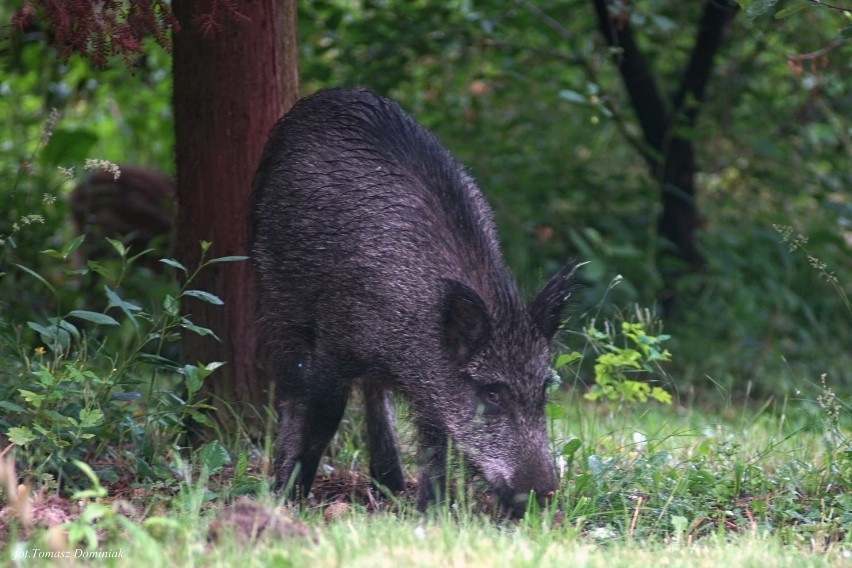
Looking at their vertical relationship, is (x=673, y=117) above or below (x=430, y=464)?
above

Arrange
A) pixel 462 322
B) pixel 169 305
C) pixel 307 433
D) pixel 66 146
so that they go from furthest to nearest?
pixel 66 146 → pixel 307 433 → pixel 169 305 → pixel 462 322

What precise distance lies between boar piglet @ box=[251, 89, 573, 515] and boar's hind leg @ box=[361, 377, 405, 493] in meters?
0.01

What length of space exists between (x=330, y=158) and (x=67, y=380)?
137 cm

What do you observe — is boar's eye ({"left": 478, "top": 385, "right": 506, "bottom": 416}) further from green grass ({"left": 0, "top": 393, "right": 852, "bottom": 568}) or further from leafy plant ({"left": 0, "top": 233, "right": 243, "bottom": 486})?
leafy plant ({"left": 0, "top": 233, "right": 243, "bottom": 486})

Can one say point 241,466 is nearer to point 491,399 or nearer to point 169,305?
point 169,305

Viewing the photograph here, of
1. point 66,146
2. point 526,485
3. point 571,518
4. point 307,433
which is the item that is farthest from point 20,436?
point 66,146

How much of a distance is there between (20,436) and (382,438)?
152 centimetres

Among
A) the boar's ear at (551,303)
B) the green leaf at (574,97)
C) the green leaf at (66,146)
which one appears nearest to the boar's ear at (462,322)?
the boar's ear at (551,303)

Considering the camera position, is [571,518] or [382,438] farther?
[382,438]

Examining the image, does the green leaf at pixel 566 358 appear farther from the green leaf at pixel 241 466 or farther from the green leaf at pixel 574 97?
the green leaf at pixel 574 97

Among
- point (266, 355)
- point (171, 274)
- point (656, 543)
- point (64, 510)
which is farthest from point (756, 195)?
point (64, 510)

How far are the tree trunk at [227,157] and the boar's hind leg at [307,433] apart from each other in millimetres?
568

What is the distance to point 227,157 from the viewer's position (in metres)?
5.13

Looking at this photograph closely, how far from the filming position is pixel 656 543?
12.1 ft
